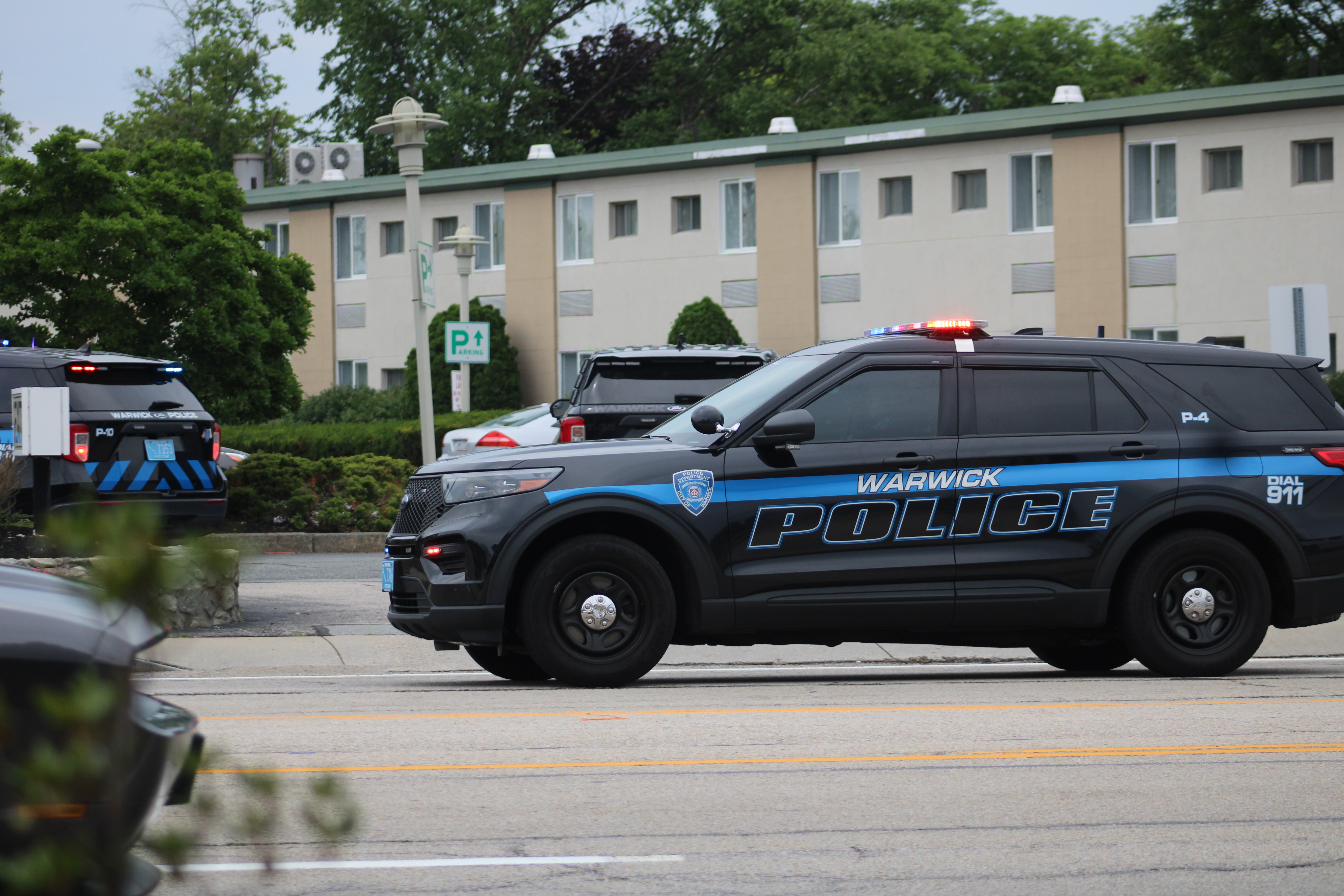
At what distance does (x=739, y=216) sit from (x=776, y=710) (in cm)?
2996

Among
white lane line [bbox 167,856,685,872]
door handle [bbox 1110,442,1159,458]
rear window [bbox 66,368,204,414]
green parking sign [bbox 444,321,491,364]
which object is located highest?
green parking sign [bbox 444,321,491,364]

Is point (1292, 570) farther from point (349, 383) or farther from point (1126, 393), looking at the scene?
point (349, 383)

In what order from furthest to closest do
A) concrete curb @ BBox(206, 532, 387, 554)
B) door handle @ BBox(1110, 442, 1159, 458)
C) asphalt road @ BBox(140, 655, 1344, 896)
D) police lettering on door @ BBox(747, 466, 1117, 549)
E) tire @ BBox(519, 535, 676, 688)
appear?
concrete curb @ BBox(206, 532, 387, 554), door handle @ BBox(1110, 442, 1159, 458), police lettering on door @ BBox(747, 466, 1117, 549), tire @ BBox(519, 535, 676, 688), asphalt road @ BBox(140, 655, 1344, 896)

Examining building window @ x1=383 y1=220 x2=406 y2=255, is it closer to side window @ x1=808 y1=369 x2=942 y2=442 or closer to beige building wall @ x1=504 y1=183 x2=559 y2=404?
beige building wall @ x1=504 y1=183 x2=559 y2=404

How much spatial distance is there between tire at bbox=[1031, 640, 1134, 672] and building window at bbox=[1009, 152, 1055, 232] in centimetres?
2494

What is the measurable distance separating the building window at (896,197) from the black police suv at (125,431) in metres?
23.5

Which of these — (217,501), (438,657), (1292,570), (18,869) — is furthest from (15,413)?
(18,869)

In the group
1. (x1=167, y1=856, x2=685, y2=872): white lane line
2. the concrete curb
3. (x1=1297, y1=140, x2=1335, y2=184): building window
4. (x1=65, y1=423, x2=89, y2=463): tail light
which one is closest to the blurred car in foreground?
(x1=167, y1=856, x2=685, y2=872): white lane line

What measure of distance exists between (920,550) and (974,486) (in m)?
0.46

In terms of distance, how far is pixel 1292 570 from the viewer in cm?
889

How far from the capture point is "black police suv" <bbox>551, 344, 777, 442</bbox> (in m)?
13.7

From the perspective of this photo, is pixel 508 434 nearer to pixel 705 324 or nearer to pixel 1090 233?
pixel 705 324

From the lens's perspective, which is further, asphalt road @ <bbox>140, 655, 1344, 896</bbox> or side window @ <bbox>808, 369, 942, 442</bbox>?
side window @ <bbox>808, 369, 942, 442</bbox>

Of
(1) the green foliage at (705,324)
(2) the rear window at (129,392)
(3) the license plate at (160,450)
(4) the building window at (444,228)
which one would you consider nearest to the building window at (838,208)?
(1) the green foliage at (705,324)
